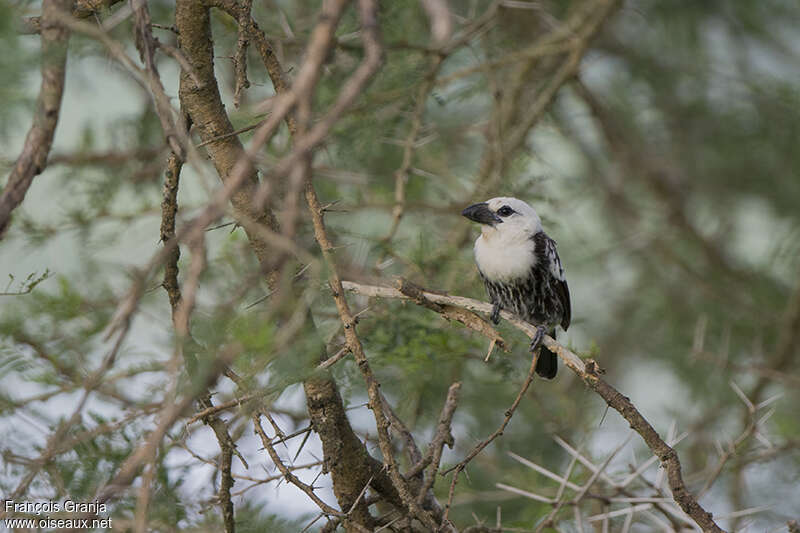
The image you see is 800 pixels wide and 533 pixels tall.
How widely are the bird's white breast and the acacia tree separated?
18 cm

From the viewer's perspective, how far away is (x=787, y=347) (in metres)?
6.43

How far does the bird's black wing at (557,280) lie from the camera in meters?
4.94

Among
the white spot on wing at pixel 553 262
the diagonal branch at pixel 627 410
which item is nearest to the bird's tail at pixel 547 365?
the white spot on wing at pixel 553 262

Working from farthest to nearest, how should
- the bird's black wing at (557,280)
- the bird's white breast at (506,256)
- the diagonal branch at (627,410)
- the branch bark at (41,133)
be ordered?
the bird's black wing at (557,280) → the bird's white breast at (506,256) → the diagonal branch at (627,410) → the branch bark at (41,133)

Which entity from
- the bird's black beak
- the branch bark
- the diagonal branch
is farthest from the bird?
the branch bark

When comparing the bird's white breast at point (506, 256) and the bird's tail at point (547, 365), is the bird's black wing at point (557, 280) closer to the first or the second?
the bird's white breast at point (506, 256)

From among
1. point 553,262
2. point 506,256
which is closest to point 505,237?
point 506,256

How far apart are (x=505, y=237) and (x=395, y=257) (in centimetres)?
66

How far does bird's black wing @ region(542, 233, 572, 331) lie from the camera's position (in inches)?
194

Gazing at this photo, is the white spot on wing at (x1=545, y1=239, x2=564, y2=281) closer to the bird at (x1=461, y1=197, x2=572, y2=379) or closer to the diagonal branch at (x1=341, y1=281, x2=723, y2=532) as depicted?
the bird at (x1=461, y1=197, x2=572, y2=379)

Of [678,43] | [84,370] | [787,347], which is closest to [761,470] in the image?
[787,347]

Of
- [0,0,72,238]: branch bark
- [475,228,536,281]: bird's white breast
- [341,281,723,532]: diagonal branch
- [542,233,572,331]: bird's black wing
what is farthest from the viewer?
[542,233,572,331]: bird's black wing

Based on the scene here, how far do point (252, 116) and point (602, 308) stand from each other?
22.1ft

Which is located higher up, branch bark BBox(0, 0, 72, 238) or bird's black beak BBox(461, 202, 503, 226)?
bird's black beak BBox(461, 202, 503, 226)
